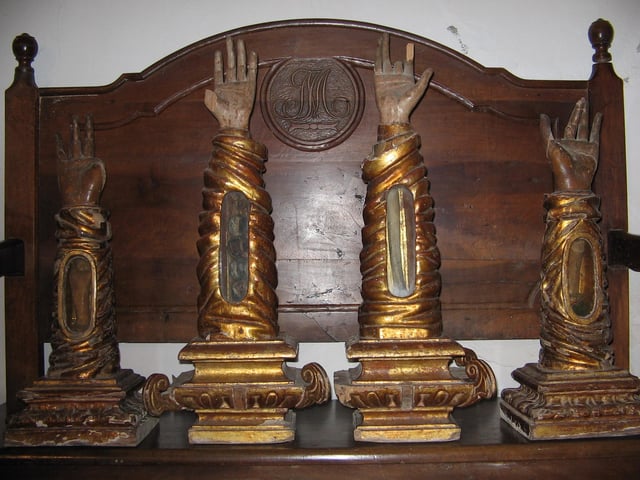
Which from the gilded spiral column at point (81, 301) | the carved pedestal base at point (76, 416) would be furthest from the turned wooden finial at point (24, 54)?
the carved pedestal base at point (76, 416)

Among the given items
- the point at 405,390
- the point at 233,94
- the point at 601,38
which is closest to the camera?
the point at 405,390

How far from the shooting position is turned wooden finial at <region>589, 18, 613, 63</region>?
1.30 metres

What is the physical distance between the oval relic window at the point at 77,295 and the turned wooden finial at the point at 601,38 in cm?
119

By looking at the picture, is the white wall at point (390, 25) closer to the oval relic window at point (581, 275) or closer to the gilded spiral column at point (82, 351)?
the gilded spiral column at point (82, 351)

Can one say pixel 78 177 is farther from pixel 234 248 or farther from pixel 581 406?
pixel 581 406

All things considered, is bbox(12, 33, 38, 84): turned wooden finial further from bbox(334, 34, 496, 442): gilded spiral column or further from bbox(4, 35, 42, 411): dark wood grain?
bbox(334, 34, 496, 442): gilded spiral column

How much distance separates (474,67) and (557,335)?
637 millimetres

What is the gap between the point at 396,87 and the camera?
3.65 feet

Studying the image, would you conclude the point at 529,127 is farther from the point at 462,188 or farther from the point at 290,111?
the point at 290,111

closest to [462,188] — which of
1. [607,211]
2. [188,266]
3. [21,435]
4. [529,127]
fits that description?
[529,127]

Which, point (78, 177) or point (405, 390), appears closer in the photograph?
point (405, 390)

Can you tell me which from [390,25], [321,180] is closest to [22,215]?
[321,180]

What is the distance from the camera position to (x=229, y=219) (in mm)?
1068

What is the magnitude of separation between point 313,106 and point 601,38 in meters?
0.67
